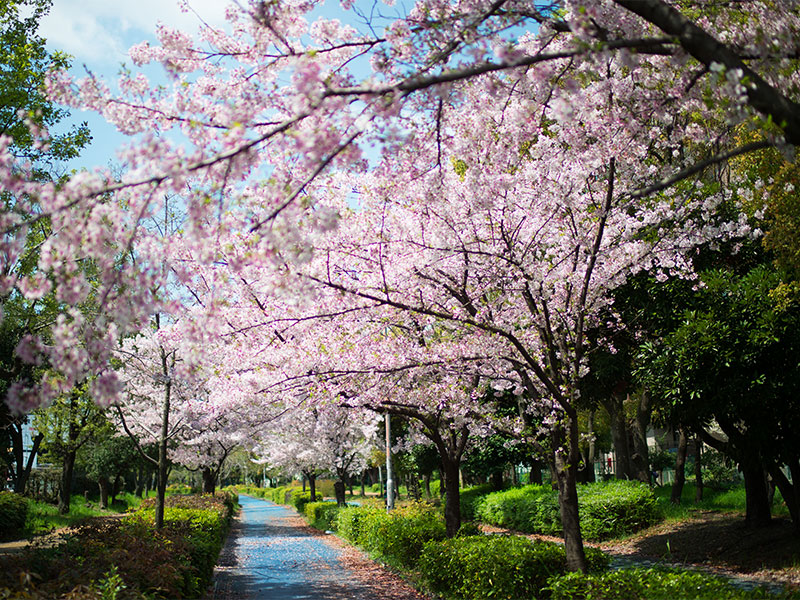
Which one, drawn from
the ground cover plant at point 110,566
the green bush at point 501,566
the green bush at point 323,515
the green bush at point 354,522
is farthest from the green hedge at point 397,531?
the green bush at point 323,515

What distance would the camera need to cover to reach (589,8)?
402cm

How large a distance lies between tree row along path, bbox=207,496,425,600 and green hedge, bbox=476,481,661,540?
5254 mm

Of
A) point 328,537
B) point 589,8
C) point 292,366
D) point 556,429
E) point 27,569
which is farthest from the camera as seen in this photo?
point 328,537

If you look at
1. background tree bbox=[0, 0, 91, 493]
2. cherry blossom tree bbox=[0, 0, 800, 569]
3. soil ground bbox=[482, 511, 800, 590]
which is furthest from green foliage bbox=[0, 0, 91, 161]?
soil ground bbox=[482, 511, 800, 590]

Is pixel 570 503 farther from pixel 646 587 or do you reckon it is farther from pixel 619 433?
pixel 619 433

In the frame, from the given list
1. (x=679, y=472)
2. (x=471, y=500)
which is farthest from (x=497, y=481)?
(x=679, y=472)

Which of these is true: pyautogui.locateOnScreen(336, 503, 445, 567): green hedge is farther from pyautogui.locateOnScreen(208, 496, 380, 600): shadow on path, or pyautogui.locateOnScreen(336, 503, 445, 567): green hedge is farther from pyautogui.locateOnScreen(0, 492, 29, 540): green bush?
pyautogui.locateOnScreen(0, 492, 29, 540): green bush

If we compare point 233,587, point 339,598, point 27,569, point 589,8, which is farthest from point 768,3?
point 233,587

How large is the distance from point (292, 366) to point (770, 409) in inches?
271

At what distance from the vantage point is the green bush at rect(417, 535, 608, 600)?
7488 mm

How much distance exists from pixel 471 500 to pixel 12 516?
14.8m

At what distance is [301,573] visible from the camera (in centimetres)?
1279

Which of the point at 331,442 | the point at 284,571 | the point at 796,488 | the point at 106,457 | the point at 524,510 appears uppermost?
the point at 331,442

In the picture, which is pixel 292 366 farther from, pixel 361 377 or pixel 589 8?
pixel 589 8
